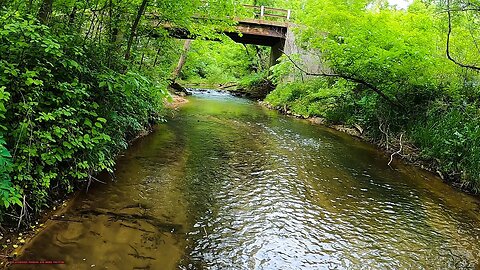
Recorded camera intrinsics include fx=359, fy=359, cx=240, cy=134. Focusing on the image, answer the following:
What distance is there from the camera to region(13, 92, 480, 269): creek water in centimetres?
422

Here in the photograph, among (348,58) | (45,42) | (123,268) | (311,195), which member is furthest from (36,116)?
(348,58)

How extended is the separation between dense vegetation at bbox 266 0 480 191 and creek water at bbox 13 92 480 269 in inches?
38.6

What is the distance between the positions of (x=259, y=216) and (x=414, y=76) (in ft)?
23.9

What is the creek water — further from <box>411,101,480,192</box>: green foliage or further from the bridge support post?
the bridge support post

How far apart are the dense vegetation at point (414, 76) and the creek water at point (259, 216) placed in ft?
3.21

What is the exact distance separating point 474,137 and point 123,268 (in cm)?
730

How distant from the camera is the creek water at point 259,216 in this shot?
4223 mm

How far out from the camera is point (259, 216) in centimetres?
541

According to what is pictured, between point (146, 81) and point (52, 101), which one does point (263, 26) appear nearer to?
point (146, 81)

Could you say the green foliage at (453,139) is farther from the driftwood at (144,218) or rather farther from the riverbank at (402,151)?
the driftwood at (144,218)

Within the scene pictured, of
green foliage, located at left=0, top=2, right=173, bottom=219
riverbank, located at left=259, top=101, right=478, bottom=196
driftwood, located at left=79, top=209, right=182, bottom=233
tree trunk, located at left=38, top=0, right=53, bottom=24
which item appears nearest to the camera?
green foliage, located at left=0, top=2, right=173, bottom=219

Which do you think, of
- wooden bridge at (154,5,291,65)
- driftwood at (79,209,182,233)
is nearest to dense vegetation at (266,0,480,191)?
driftwood at (79,209,182,233)

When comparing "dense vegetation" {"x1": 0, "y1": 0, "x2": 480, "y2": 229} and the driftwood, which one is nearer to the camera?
"dense vegetation" {"x1": 0, "y1": 0, "x2": 480, "y2": 229}

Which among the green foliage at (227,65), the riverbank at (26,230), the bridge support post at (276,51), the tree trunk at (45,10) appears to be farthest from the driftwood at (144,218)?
the green foliage at (227,65)
